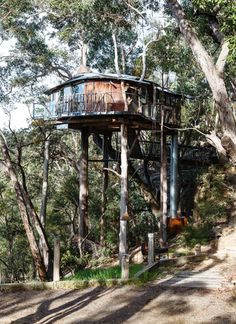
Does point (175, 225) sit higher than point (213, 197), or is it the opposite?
point (213, 197)

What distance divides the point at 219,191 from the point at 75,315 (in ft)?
50.2

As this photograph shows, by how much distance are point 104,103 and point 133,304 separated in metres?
11.4

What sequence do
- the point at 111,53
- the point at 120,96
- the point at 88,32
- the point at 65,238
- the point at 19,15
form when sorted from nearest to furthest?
the point at 120,96 < the point at 19,15 < the point at 88,32 < the point at 111,53 < the point at 65,238

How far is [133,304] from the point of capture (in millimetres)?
10508

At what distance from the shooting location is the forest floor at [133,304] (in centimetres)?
949

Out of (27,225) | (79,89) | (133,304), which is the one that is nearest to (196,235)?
(27,225)

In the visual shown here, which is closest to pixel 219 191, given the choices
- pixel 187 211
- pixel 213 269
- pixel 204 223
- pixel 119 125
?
pixel 204 223

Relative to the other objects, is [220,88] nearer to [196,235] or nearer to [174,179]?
[196,235]

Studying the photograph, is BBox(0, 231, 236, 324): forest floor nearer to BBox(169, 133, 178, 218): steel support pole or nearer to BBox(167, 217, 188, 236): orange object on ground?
BBox(167, 217, 188, 236): orange object on ground

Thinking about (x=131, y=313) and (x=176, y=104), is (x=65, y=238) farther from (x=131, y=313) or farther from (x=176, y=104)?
(x=131, y=313)

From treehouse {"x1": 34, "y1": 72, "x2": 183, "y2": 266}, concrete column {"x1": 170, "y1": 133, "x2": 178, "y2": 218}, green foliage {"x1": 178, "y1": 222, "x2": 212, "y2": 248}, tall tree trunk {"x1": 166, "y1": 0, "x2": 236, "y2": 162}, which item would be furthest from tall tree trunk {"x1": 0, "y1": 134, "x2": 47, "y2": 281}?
concrete column {"x1": 170, "y1": 133, "x2": 178, "y2": 218}

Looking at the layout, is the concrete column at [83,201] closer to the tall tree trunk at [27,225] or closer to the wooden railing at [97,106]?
the wooden railing at [97,106]

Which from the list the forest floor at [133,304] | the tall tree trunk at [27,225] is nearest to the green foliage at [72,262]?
the tall tree trunk at [27,225]

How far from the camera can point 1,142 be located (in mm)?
16234
